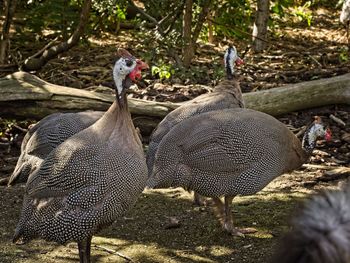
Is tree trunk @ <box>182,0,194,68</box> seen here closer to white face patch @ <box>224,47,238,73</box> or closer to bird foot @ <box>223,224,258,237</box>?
white face patch @ <box>224,47,238,73</box>

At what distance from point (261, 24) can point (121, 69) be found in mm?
5331

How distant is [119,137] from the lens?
460cm

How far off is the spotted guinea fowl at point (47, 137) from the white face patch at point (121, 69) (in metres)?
0.83

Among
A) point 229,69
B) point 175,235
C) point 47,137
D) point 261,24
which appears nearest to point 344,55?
point 261,24

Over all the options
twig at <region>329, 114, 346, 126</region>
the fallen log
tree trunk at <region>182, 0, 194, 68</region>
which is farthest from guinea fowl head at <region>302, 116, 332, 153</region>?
tree trunk at <region>182, 0, 194, 68</region>

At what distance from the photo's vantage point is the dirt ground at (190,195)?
16.5 feet

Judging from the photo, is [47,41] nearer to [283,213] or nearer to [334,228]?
[283,213]

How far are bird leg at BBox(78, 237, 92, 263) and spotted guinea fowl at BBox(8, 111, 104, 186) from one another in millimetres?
1044

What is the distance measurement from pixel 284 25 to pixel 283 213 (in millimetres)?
6695

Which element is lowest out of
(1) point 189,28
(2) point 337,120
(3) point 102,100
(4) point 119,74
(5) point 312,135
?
(2) point 337,120

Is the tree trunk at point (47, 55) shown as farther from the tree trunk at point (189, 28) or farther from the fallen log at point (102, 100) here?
the tree trunk at point (189, 28)

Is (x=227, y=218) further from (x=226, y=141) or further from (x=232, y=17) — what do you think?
(x=232, y=17)

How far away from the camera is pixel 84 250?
4.64 meters

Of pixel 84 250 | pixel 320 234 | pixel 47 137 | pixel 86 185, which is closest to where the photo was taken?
pixel 320 234
